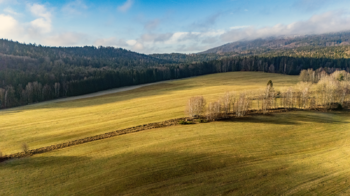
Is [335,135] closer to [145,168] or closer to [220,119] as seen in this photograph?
[220,119]

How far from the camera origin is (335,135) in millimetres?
38625

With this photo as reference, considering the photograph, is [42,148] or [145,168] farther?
[42,148]

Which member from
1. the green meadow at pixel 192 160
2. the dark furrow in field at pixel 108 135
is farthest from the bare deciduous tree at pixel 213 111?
the dark furrow in field at pixel 108 135

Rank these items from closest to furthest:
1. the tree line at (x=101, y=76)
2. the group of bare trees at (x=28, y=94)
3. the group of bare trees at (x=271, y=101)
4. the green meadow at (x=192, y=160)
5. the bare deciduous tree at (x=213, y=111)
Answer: the green meadow at (x=192, y=160), the bare deciduous tree at (x=213, y=111), the group of bare trees at (x=271, y=101), the group of bare trees at (x=28, y=94), the tree line at (x=101, y=76)

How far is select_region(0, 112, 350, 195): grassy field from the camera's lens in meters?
22.8

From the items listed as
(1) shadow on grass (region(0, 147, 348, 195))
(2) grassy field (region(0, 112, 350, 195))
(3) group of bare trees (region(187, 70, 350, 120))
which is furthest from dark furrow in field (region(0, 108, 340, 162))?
(1) shadow on grass (region(0, 147, 348, 195))

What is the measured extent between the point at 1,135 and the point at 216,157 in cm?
4764

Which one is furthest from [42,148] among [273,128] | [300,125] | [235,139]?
[300,125]

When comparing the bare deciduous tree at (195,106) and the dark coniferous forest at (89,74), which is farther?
the dark coniferous forest at (89,74)

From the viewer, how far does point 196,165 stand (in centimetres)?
2711

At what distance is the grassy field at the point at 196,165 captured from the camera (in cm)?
2275

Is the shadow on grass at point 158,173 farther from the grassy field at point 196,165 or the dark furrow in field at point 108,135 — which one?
the dark furrow in field at point 108,135

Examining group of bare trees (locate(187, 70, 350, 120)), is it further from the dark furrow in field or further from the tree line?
the tree line

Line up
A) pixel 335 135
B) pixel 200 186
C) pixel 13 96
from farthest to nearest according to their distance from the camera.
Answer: pixel 13 96 < pixel 335 135 < pixel 200 186
